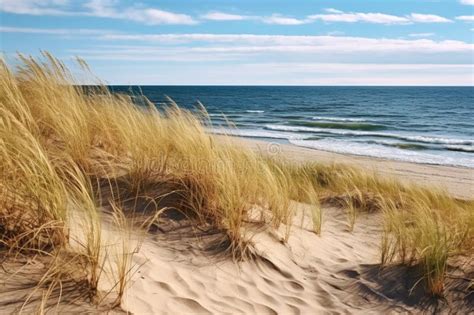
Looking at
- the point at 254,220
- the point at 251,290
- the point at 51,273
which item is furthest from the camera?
the point at 254,220

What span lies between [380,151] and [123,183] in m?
13.4

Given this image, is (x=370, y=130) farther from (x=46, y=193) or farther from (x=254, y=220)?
(x=46, y=193)

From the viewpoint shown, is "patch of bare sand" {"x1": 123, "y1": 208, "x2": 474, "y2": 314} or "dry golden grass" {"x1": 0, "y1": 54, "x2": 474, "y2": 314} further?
"patch of bare sand" {"x1": 123, "y1": 208, "x2": 474, "y2": 314}

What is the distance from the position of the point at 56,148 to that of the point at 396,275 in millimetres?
3647

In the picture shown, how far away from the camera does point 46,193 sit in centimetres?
289

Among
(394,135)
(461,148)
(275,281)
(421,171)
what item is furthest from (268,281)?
(394,135)

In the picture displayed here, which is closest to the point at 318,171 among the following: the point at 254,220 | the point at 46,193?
the point at 254,220

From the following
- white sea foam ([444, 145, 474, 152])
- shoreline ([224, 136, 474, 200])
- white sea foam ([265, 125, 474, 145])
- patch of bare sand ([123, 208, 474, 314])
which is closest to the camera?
patch of bare sand ([123, 208, 474, 314])

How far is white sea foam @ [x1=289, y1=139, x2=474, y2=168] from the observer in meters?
14.4

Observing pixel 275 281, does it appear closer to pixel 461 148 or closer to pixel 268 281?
pixel 268 281

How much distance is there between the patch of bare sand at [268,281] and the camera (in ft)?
10.0

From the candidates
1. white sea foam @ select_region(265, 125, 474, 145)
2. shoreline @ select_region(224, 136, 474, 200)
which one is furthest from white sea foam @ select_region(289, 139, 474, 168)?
white sea foam @ select_region(265, 125, 474, 145)

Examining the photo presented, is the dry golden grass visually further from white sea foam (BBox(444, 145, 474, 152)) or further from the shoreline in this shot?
white sea foam (BBox(444, 145, 474, 152))

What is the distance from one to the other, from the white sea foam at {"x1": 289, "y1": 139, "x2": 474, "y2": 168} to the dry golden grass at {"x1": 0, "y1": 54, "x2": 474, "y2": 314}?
845 centimetres
